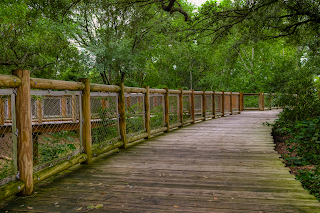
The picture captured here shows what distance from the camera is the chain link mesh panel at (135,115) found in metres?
6.09

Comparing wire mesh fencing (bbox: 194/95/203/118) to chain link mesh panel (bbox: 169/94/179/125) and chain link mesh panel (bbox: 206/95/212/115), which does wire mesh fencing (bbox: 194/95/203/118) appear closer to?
chain link mesh panel (bbox: 206/95/212/115)

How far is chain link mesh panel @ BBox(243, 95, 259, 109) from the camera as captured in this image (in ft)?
74.9

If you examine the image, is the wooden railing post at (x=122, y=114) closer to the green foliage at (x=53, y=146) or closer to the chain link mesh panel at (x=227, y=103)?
the green foliage at (x=53, y=146)

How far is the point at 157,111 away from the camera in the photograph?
7.97 meters

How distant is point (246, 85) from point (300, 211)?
1159 inches

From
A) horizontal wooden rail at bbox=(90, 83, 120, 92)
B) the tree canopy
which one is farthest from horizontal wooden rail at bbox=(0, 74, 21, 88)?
the tree canopy

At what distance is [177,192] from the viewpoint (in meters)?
2.91

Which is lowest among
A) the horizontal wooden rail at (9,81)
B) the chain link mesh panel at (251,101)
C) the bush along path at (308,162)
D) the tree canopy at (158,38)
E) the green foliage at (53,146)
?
the bush along path at (308,162)

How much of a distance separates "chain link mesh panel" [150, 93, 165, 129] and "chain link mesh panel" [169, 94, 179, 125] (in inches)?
26.2

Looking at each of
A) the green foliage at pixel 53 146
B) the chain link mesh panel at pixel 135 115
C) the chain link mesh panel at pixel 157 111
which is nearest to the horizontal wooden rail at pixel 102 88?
the chain link mesh panel at pixel 135 115

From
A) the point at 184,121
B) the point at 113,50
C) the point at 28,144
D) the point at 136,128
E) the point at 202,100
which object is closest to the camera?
the point at 28,144

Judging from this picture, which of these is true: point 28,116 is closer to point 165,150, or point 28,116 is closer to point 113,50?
point 165,150

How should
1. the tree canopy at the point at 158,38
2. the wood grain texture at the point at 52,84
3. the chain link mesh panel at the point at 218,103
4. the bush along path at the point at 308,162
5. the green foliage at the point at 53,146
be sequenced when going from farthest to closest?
1. the chain link mesh panel at the point at 218,103
2. the tree canopy at the point at 158,38
3. the green foliage at the point at 53,146
4. the bush along path at the point at 308,162
5. the wood grain texture at the point at 52,84

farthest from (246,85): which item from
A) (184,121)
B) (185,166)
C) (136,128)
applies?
(185,166)
